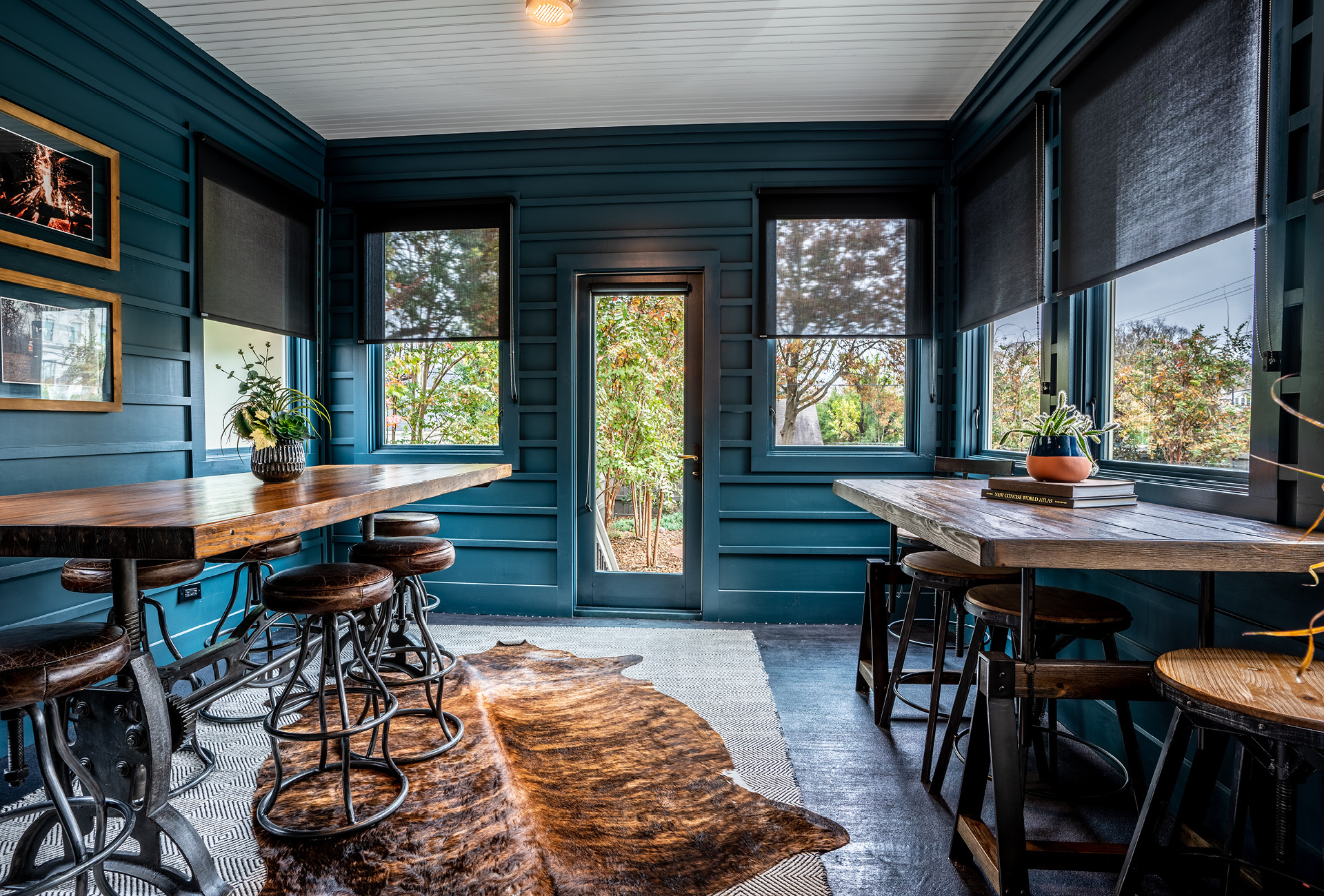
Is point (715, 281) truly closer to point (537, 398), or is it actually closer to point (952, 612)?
point (537, 398)

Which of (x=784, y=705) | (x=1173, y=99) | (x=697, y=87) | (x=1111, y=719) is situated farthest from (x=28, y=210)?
(x=1111, y=719)

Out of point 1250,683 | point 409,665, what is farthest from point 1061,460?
point 409,665

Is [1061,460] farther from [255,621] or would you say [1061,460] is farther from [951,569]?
[255,621]

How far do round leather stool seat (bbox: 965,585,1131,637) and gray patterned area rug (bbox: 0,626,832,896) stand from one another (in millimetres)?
810

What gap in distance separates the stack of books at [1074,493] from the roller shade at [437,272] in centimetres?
301

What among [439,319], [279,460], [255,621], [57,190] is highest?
[57,190]

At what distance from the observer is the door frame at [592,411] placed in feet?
12.8

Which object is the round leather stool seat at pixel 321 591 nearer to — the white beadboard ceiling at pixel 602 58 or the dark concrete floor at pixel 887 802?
the dark concrete floor at pixel 887 802

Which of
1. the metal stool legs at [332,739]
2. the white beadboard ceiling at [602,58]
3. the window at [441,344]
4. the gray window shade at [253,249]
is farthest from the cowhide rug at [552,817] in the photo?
the white beadboard ceiling at [602,58]

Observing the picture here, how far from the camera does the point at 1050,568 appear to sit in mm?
1565

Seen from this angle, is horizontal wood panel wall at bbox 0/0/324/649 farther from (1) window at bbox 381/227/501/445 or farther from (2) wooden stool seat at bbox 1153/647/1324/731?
(2) wooden stool seat at bbox 1153/647/1324/731

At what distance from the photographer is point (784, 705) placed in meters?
→ 2.68

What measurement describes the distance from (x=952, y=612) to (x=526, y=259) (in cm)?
340

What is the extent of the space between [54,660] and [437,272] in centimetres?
321
